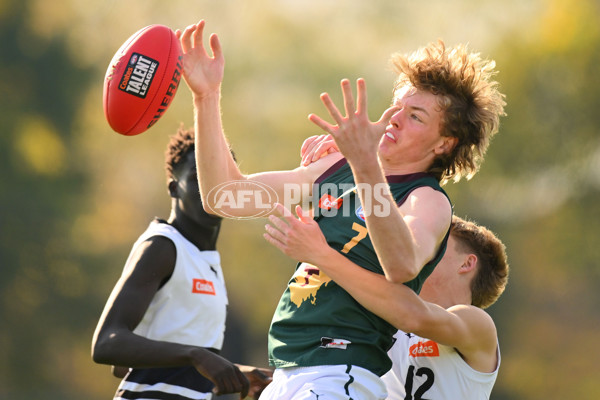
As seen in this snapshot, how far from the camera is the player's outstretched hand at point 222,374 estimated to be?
4.22 meters

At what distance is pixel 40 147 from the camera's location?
20.0 metres

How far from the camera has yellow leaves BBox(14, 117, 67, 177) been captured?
19.6 meters

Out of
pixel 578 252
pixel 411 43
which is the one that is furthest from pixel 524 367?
pixel 411 43

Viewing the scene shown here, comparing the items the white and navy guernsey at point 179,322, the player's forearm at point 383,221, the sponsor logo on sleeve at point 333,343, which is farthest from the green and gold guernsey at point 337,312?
the white and navy guernsey at point 179,322

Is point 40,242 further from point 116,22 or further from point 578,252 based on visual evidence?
point 578,252

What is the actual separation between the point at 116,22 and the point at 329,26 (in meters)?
5.24

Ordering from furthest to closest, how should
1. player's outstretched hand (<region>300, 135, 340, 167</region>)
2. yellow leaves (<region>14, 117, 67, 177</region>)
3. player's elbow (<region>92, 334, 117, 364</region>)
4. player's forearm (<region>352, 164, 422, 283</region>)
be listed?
1. yellow leaves (<region>14, 117, 67, 177</region>)
2. player's elbow (<region>92, 334, 117, 364</region>)
3. player's outstretched hand (<region>300, 135, 340, 167</region>)
4. player's forearm (<region>352, 164, 422, 283</region>)

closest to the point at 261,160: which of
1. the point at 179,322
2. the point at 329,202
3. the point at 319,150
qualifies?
the point at 179,322

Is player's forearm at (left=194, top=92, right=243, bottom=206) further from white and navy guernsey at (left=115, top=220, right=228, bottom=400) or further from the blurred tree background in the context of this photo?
the blurred tree background

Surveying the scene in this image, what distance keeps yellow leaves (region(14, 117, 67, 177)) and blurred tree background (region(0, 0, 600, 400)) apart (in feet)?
0.11

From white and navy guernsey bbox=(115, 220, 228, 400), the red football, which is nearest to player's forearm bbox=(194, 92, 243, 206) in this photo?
the red football

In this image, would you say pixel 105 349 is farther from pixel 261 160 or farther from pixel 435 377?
pixel 261 160

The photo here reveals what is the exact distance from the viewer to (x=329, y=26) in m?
22.0

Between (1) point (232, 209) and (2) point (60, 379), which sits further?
(2) point (60, 379)
